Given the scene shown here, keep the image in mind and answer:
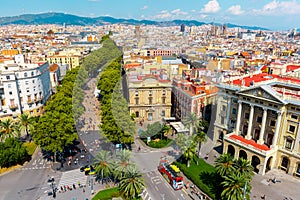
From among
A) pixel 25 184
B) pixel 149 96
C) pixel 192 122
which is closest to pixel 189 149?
pixel 192 122

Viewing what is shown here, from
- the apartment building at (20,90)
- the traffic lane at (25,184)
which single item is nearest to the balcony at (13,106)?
the apartment building at (20,90)

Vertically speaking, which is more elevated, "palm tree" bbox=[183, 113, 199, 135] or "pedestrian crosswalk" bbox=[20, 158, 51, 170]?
"palm tree" bbox=[183, 113, 199, 135]

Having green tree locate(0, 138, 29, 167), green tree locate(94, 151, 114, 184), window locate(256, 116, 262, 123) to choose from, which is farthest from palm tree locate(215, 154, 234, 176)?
green tree locate(0, 138, 29, 167)

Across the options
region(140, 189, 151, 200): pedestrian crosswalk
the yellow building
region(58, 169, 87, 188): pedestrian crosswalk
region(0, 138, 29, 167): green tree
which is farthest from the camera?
the yellow building

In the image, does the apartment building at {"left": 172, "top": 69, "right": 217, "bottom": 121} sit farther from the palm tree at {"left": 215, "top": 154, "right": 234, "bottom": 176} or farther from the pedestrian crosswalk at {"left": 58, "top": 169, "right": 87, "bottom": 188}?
→ the pedestrian crosswalk at {"left": 58, "top": 169, "right": 87, "bottom": 188}

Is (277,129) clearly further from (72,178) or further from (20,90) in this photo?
(20,90)
